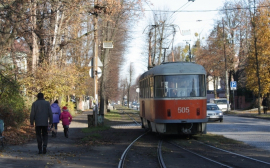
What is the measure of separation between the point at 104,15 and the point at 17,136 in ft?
20.7

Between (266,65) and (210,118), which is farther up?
(266,65)

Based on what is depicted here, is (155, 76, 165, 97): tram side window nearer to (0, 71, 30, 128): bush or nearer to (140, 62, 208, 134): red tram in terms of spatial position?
(140, 62, 208, 134): red tram

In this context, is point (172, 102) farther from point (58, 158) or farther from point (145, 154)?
point (58, 158)

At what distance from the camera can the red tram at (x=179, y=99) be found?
15.4 meters

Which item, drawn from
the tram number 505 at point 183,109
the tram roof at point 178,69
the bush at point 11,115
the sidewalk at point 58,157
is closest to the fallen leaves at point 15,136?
the bush at point 11,115

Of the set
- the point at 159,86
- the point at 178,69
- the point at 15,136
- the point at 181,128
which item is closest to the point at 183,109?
the point at 181,128

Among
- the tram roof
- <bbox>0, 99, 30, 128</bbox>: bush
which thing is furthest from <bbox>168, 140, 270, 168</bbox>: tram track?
<bbox>0, 99, 30, 128</bbox>: bush

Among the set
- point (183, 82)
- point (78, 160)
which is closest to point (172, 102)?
point (183, 82)

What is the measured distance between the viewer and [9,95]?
59.5 feet

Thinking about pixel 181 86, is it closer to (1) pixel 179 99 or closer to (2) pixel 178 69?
(1) pixel 179 99

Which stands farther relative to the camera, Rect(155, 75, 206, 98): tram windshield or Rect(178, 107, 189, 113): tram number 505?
Rect(155, 75, 206, 98): tram windshield

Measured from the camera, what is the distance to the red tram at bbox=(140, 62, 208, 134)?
607 inches

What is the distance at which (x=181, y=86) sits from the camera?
15727 millimetres

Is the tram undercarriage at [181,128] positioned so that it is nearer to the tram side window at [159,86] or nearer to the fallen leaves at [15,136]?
the tram side window at [159,86]
